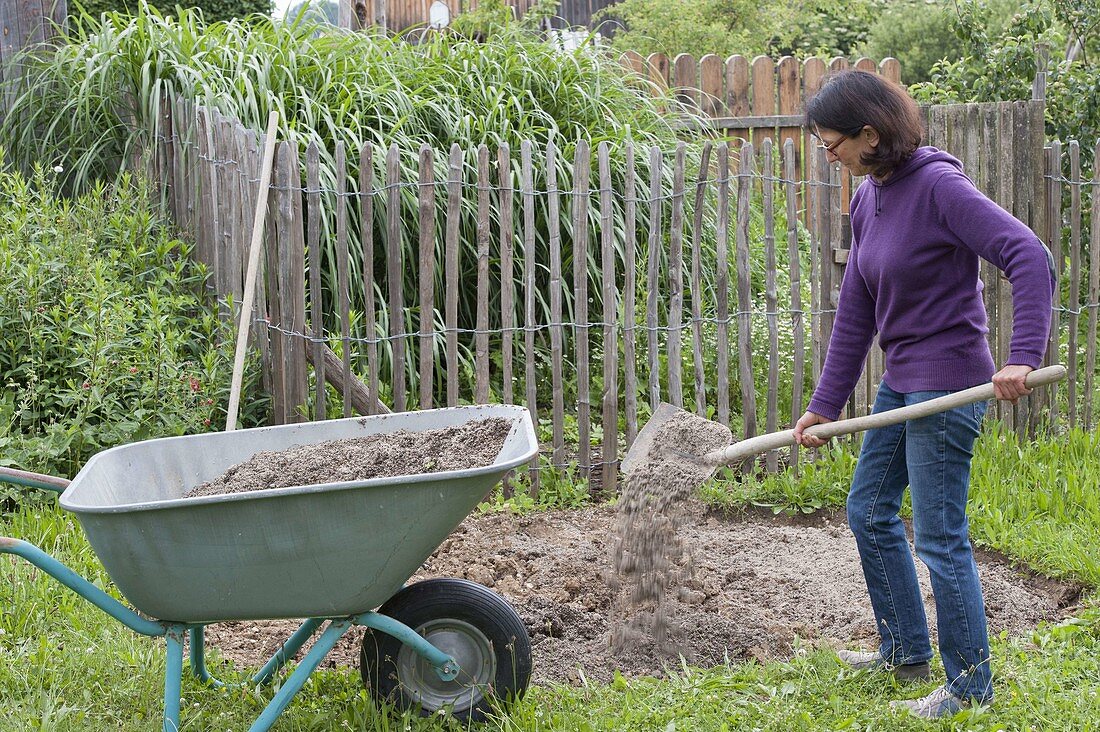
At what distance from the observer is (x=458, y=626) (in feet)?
9.27

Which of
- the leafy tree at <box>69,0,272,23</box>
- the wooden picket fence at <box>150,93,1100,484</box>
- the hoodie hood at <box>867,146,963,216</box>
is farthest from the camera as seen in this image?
the leafy tree at <box>69,0,272,23</box>

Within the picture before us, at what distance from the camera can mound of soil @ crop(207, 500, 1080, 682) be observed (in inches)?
132

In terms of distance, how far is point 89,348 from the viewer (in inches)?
179

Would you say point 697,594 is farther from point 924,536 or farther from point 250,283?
point 250,283

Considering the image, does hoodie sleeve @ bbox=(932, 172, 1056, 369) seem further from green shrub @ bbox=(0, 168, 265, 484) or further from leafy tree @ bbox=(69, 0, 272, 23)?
leafy tree @ bbox=(69, 0, 272, 23)

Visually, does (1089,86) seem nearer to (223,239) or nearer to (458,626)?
(223,239)

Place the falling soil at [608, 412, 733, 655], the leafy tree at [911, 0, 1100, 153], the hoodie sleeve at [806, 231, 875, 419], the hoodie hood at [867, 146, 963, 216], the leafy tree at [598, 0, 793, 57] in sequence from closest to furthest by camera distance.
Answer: the hoodie hood at [867, 146, 963, 216] < the hoodie sleeve at [806, 231, 875, 419] < the falling soil at [608, 412, 733, 655] < the leafy tree at [911, 0, 1100, 153] < the leafy tree at [598, 0, 793, 57]

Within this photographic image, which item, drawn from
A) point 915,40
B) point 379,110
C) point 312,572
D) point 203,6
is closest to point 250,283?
point 312,572

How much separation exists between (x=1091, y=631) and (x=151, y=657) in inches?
111

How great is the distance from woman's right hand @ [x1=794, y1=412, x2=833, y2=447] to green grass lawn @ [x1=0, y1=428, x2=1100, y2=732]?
67 cm

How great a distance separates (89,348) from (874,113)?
337 centimetres

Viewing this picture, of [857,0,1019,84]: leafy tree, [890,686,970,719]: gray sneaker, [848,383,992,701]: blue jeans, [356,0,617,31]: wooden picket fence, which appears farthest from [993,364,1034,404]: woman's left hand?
[857,0,1019,84]: leafy tree

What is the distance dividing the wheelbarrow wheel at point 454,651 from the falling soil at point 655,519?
23.7 inches

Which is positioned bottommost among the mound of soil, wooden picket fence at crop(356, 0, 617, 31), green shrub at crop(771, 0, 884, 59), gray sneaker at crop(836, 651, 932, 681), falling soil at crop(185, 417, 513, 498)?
the mound of soil
